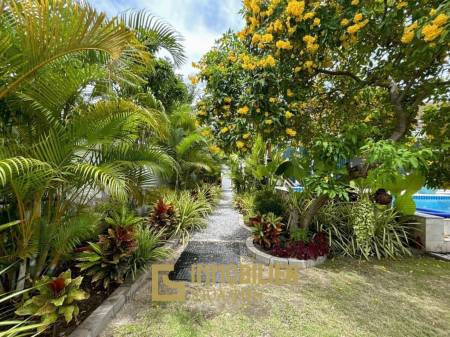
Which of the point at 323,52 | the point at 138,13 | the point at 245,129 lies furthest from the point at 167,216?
the point at 323,52

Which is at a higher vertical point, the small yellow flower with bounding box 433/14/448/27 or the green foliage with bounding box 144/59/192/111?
the green foliage with bounding box 144/59/192/111

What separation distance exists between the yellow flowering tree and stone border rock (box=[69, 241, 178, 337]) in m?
2.40

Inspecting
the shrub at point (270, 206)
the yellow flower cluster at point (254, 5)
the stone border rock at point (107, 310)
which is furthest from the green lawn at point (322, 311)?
the yellow flower cluster at point (254, 5)

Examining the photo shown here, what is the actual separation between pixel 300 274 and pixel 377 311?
3.42 ft

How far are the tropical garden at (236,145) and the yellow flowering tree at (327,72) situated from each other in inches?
0.9

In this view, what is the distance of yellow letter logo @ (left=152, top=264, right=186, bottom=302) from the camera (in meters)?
2.66

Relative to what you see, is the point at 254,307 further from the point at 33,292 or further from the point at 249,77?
the point at 249,77

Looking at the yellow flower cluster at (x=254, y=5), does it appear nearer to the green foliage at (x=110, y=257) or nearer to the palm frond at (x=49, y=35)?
the palm frond at (x=49, y=35)

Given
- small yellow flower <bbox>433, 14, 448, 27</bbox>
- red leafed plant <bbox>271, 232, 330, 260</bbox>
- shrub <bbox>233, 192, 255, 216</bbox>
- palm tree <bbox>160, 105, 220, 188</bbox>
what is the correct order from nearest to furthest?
small yellow flower <bbox>433, 14, 448, 27</bbox> → red leafed plant <bbox>271, 232, 330, 260</bbox> → shrub <bbox>233, 192, 255, 216</bbox> → palm tree <bbox>160, 105, 220, 188</bbox>

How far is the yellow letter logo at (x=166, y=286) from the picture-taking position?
266 centimetres

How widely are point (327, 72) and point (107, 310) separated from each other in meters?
4.26

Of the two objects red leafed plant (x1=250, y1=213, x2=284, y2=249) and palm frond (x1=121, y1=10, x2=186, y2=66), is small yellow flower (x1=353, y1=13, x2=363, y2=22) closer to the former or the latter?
palm frond (x1=121, y1=10, x2=186, y2=66)

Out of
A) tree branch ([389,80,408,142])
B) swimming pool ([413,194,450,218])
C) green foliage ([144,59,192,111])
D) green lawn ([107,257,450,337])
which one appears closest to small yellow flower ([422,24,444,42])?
tree branch ([389,80,408,142])

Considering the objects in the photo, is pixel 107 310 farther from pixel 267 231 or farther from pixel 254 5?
pixel 254 5
